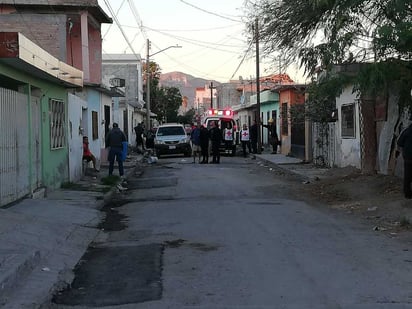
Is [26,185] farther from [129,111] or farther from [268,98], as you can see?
[129,111]

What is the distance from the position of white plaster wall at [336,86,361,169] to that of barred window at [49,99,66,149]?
8.68 m

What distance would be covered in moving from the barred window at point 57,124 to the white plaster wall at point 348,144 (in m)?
8.68

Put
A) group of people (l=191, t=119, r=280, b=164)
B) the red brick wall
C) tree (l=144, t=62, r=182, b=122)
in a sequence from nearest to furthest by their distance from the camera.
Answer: the red brick wall < group of people (l=191, t=119, r=280, b=164) < tree (l=144, t=62, r=182, b=122)

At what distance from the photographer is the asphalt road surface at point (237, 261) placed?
647cm

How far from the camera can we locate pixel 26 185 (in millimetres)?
14102

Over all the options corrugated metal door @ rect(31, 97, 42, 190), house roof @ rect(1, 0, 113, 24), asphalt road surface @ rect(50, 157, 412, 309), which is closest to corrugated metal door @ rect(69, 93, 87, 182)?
corrugated metal door @ rect(31, 97, 42, 190)

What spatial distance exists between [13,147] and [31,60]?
6.25ft

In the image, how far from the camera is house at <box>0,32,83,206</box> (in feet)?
40.4

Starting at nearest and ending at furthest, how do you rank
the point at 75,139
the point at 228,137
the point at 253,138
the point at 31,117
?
the point at 31,117, the point at 75,139, the point at 228,137, the point at 253,138

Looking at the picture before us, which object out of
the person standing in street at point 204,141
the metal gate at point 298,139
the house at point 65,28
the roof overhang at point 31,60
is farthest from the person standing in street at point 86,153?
the metal gate at point 298,139

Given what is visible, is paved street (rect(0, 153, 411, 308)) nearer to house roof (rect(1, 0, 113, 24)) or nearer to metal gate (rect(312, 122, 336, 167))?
metal gate (rect(312, 122, 336, 167))

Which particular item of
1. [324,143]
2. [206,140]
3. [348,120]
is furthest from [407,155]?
[206,140]

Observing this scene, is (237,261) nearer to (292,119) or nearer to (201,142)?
(292,119)

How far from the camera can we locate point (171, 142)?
118 ft
